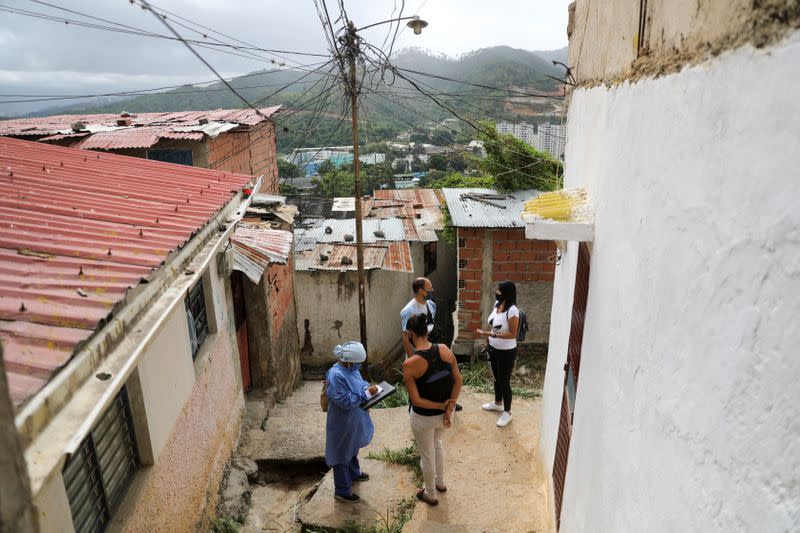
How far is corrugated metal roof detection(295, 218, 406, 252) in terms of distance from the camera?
1111 cm

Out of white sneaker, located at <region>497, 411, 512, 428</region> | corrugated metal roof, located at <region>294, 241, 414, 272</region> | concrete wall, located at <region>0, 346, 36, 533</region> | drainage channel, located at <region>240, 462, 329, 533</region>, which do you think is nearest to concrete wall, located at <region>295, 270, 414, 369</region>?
corrugated metal roof, located at <region>294, 241, 414, 272</region>

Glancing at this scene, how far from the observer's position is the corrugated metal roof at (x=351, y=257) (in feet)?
31.5

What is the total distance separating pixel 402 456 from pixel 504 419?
4.27 feet

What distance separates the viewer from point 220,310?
5.61 metres

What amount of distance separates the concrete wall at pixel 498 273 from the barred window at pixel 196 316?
4.60m

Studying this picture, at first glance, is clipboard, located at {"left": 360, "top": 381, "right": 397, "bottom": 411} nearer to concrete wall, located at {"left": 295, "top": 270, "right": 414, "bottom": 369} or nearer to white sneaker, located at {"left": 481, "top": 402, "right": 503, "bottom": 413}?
white sneaker, located at {"left": 481, "top": 402, "right": 503, "bottom": 413}

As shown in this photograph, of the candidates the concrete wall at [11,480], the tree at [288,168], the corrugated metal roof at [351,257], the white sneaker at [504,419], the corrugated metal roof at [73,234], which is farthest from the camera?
the tree at [288,168]

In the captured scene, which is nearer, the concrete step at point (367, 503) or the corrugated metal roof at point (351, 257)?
the concrete step at point (367, 503)

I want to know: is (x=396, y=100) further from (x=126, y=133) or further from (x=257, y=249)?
(x=257, y=249)

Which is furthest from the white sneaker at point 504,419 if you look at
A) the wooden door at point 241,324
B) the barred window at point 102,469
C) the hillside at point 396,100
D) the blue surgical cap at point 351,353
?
the barred window at point 102,469

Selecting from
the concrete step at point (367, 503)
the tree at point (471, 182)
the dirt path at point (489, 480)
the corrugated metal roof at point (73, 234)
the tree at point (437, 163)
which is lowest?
the tree at point (437, 163)

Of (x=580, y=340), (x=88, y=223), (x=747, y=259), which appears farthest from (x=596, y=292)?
(x=88, y=223)

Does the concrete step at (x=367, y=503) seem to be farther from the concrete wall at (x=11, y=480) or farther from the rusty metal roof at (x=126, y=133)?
the rusty metal roof at (x=126, y=133)

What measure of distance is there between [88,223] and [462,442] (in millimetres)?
4173
